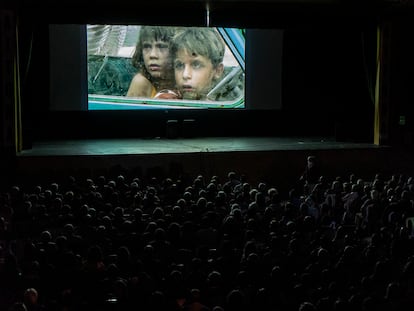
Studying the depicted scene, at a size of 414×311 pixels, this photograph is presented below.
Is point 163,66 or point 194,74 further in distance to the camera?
point 194,74

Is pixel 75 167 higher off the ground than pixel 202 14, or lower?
lower

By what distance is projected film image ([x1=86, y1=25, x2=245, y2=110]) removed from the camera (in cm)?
1664

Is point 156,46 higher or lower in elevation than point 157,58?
higher

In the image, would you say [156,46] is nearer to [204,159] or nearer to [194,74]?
[194,74]

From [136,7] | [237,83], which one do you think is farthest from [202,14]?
[237,83]

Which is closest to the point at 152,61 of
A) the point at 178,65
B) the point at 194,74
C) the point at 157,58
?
the point at 157,58

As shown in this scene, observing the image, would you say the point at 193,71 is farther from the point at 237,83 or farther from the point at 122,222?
the point at 122,222

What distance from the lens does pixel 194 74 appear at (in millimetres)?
17109

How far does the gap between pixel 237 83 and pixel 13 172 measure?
6574 mm

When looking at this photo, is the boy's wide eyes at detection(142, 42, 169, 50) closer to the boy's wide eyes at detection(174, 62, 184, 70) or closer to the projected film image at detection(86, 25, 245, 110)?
the projected film image at detection(86, 25, 245, 110)

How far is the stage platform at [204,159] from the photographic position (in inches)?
514

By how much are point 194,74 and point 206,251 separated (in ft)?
34.3

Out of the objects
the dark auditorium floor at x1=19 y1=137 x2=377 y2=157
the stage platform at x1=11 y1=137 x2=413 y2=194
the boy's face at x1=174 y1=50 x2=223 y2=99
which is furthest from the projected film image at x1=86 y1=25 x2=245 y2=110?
the stage platform at x1=11 y1=137 x2=413 y2=194

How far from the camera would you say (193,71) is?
17.1 meters
